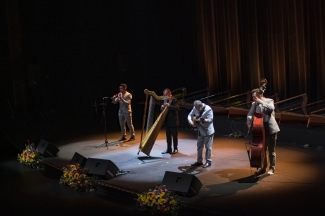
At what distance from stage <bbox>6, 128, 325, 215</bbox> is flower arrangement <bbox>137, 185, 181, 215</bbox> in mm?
284

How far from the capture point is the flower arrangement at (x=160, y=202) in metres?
6.81

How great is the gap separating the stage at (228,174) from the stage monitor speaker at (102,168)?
130 mm

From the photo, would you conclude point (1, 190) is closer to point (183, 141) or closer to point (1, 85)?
point (183, 141)

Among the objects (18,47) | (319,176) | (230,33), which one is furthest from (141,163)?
(18,47)

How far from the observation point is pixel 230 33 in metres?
14.1

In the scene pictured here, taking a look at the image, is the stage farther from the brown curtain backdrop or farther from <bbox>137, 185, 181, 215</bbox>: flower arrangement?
the brown curtain backdrop

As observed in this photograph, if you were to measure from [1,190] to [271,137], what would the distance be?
4.79m

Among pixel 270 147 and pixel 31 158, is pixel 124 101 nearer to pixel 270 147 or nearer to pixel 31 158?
pixel 31 158

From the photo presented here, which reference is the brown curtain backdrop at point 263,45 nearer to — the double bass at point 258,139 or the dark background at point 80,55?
the dark background at point 80,55

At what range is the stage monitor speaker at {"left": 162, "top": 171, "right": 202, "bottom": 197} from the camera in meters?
7.26

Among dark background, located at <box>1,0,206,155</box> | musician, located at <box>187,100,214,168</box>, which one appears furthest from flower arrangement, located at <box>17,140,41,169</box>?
dark background, located at <box>1,0,206,155</box>

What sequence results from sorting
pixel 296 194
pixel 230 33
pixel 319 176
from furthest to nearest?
pixel 230 33
pixel 319 176
pixel 296 194

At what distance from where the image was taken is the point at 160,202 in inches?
269

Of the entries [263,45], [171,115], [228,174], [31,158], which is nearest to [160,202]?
[228,174]
